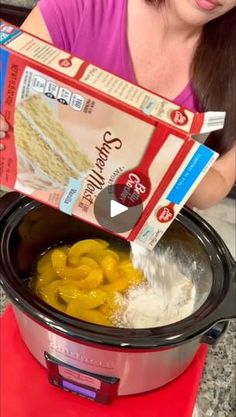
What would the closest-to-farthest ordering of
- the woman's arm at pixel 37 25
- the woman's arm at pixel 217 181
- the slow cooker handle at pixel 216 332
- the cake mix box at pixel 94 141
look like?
the cake mix box at pixel 94 141, the slow cooker handle at pixel 216 332, the woman's arm at pixel 37 25, the woman's arm at pixel 217 181

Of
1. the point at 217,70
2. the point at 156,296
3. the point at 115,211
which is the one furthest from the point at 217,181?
the point at 115,211

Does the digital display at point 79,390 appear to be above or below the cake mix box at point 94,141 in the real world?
below

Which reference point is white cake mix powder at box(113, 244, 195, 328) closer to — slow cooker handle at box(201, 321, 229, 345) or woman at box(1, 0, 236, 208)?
slow cooker handle at box(201, 321, 229, 345)

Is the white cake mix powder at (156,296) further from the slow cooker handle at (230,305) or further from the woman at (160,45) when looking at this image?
the woman at (160,45)

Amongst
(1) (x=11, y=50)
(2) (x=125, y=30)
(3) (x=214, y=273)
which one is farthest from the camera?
(2) (x=125, y=30)

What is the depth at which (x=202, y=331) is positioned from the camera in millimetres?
563

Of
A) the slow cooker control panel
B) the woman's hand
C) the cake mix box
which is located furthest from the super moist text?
the slow cooker control panel

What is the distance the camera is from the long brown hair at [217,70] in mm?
898

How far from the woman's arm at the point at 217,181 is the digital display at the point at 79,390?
42 centimetres

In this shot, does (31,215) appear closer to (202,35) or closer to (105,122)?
(105,122)

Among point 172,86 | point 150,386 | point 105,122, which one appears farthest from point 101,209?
point 172,86

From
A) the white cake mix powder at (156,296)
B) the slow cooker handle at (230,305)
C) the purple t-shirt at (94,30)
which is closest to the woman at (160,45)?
the purple t-shirt at (94,30)

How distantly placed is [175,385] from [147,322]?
0.38 ft

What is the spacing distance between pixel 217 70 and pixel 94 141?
462 mm
